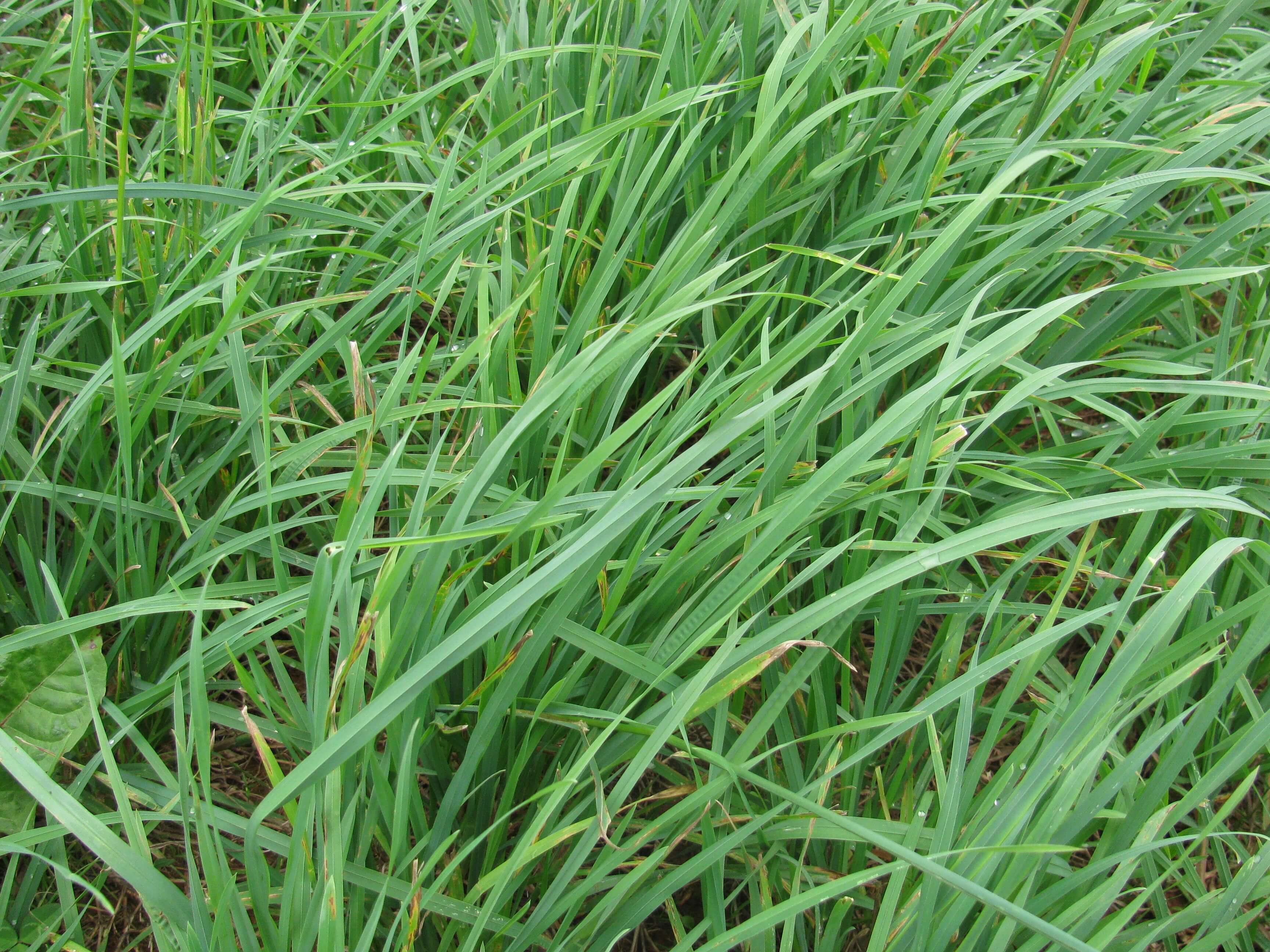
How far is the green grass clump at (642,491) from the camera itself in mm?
900

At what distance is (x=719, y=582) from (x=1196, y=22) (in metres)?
1.85

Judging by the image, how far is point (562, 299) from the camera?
148cm

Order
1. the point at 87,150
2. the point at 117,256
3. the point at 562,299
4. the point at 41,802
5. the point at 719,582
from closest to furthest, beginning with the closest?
the point at 41,802
the point at 719,582
the point at 117,256
the point at 87,150
the point at 562,299

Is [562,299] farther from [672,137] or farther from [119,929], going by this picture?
[119,929]

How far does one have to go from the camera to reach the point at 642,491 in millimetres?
838

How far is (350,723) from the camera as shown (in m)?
0.74

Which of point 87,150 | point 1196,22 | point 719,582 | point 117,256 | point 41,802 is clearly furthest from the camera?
point 1196,22

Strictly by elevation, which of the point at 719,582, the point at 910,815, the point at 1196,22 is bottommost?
the point at 910,815

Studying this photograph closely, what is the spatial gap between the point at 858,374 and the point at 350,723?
84cm

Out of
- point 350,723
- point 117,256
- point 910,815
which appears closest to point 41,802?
point 350,723

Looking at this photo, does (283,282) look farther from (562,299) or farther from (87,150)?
(562,299)

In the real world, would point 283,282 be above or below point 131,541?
above

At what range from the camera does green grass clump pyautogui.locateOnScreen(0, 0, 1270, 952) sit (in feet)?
2.95

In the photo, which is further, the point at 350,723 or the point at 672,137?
the point at 672,137
